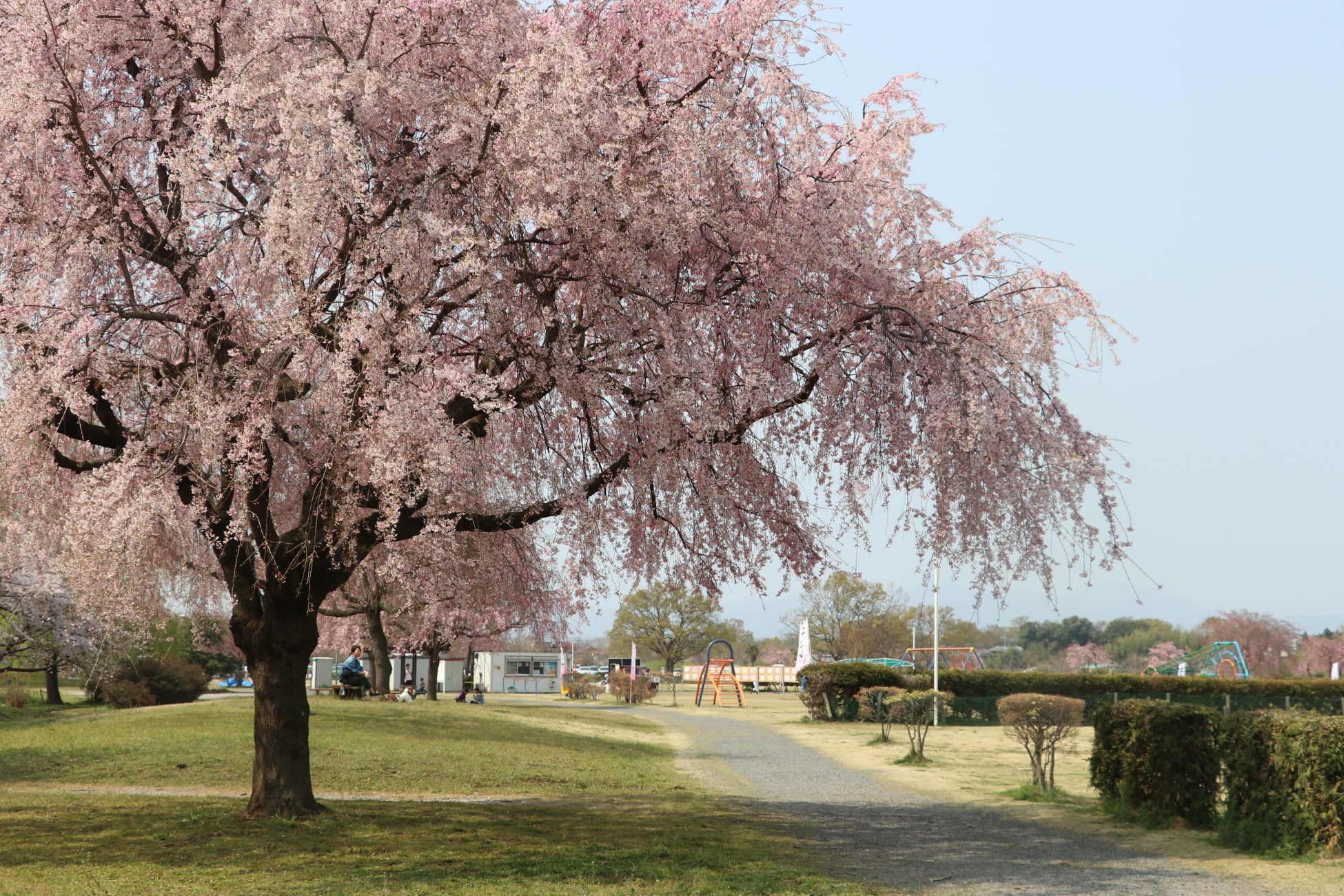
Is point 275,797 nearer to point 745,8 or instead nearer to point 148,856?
point 148,856

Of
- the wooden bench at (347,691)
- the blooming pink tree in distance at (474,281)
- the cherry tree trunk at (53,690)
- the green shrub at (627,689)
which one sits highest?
the blooming pink tree in distance at (474,281)

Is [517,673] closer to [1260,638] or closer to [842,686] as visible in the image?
[842,686]

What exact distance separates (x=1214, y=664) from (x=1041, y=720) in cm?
4554

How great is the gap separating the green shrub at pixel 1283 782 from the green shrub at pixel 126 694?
30936mm

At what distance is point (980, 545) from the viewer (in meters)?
9.32

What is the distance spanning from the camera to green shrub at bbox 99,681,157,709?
32.2 metres

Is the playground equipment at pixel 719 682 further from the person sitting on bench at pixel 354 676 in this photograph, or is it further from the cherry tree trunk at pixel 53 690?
the cherry tree trunk at pixel 53 690

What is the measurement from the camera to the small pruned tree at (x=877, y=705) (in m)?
26.3

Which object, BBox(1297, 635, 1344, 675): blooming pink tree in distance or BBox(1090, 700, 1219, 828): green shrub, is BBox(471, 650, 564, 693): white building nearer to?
BBox(1297, 635, 1344, 675): blooming pink tree in distance

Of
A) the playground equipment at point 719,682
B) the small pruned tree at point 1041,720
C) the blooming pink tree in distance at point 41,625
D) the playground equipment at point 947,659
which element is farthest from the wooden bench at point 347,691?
the playground equipment at point 947,659

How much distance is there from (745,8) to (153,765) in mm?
13823

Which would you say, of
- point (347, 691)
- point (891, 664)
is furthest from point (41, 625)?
point (891, 664)

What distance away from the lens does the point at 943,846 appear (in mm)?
10273

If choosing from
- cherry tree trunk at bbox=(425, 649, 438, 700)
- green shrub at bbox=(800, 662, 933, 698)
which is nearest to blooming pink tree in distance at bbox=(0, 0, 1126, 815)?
green shrub at bbox=(800, 662, 933, 698)
